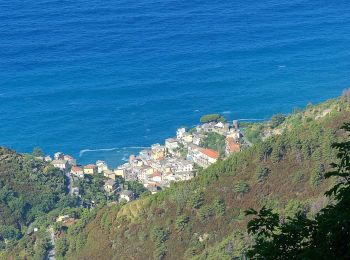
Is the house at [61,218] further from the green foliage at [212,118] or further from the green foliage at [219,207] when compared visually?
the green foliage at [212,118]

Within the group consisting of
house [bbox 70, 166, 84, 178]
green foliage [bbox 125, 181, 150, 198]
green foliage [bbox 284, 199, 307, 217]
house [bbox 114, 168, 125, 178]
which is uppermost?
house [bbox 70, 166, 84, 178]

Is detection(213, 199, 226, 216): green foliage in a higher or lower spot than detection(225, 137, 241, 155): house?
lower

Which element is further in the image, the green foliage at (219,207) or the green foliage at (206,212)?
the green foliage at (206,212)

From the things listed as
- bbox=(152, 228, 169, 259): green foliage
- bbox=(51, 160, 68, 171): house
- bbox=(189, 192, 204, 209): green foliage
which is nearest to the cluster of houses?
bbox=(51, 160, 68, 171): house

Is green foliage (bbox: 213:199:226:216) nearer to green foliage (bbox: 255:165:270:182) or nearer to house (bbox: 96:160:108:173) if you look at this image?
green foliage (bbox: 255:165:270:182)

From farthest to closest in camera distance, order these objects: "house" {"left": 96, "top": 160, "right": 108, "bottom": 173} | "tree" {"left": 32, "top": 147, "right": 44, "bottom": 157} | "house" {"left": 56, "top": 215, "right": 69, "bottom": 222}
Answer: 1. "tree" {"left": 32, "top": 147, "right": 44, "bottom": 157}
2. "house" {"left": 96, "top": 160, "right": 108, "bottom": 173}
3. "house" {"left": 56, "top": 215, "right": 69, "bottom": 222}

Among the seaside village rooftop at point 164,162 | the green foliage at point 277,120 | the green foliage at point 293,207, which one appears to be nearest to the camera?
the green foliage at point 293,207

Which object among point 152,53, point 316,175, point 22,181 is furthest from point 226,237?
point 152,53

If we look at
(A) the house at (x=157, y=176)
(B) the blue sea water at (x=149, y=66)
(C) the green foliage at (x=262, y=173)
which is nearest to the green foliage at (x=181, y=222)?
(C) the green foliage at (x=262, y=173)
